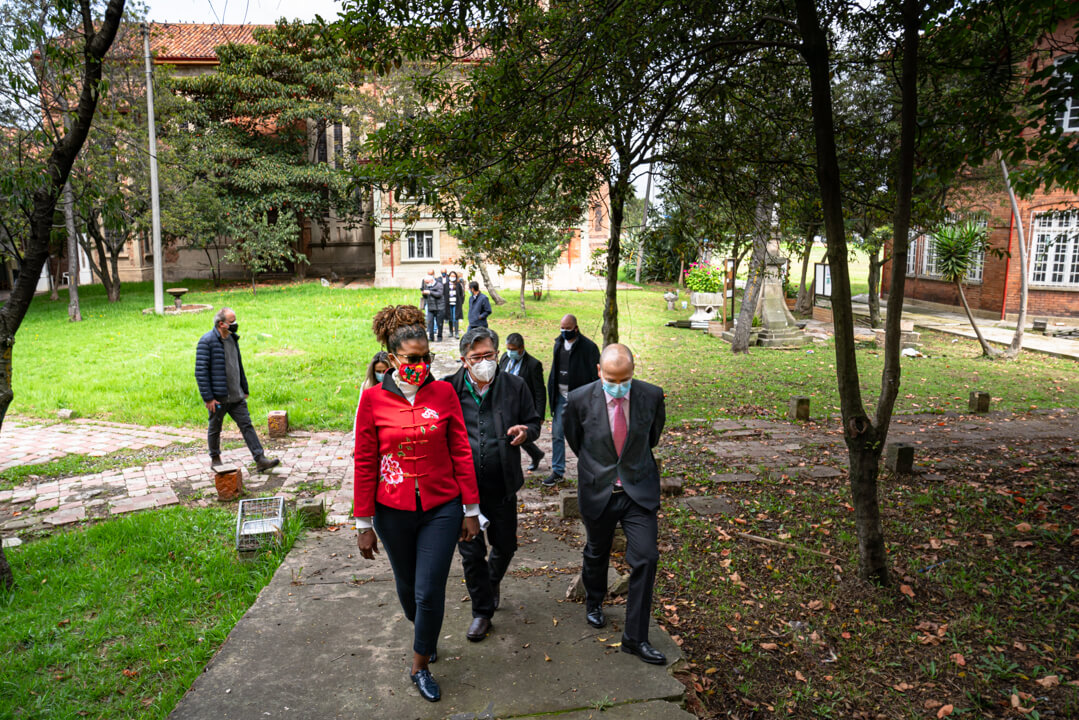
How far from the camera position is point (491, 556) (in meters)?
4.74

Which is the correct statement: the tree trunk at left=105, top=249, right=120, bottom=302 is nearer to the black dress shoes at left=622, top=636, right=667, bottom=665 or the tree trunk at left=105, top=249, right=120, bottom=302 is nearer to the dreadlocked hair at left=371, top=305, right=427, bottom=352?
the dreadlocked hair at left=371, top=305, right=427, bottom=352

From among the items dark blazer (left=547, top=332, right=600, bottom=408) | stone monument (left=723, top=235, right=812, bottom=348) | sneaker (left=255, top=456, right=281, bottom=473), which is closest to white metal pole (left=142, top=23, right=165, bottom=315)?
sneaker (left=255, top=456, right=281, bottom=473)

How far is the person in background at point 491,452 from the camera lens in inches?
173

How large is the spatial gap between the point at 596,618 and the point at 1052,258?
25.8 metres

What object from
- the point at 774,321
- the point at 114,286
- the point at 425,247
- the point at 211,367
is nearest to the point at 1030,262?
the point at 774,321

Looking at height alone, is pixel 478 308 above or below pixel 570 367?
above

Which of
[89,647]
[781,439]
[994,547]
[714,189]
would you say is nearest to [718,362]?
[781,439]

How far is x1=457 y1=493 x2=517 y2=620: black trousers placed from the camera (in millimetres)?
4316

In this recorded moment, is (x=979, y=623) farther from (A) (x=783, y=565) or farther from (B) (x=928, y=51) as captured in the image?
(B) (x=928, y=51)

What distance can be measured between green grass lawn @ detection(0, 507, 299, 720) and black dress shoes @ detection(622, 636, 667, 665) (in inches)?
102

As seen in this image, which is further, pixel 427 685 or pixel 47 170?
pixel 47 170

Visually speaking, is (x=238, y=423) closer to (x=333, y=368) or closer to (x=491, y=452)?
(x=491, y=452)

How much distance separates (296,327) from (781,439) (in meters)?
14.6

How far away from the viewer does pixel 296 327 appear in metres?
20.0
